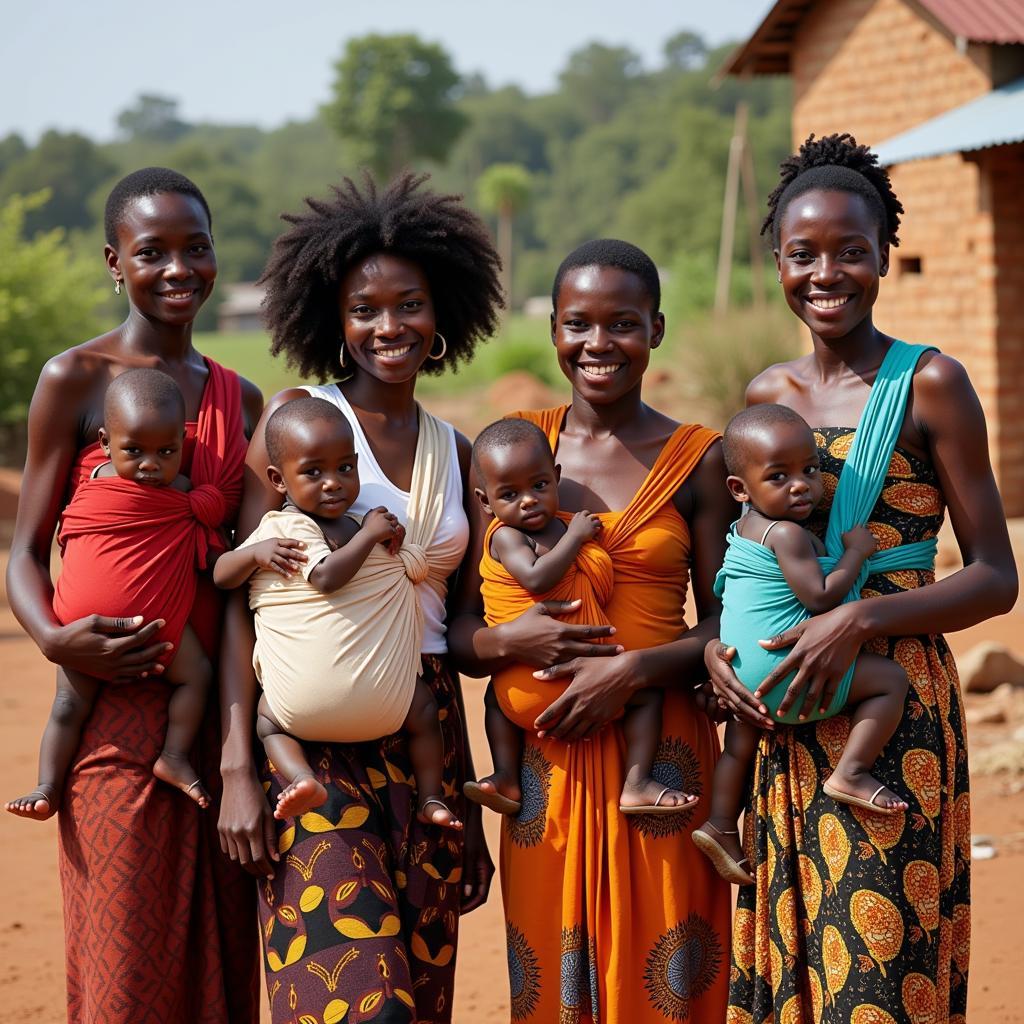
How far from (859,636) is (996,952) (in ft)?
8.52

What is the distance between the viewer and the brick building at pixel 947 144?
36.8 ft

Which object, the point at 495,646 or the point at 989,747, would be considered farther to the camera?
the point at 989,747

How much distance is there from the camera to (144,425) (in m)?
2.82

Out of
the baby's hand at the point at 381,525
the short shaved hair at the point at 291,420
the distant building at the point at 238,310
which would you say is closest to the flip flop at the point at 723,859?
the baby's hand at the point at 381,525

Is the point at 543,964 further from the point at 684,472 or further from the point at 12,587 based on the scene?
the point at 12,587

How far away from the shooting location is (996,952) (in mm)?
4715

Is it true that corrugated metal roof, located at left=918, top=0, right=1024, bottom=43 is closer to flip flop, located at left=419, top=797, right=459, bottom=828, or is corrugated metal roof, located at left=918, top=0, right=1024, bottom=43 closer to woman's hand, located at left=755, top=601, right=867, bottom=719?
woman's hand, located at left=755, top=601, right=867, bottom=719

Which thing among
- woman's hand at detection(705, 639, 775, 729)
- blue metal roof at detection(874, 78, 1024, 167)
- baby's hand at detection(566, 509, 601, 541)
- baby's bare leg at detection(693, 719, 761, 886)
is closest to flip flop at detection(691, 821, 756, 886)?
baby's bare leg at detection(693, 719, 761, 886)

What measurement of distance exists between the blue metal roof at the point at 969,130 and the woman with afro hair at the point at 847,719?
7740mm

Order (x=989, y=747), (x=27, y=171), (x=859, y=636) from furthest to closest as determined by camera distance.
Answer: (x=27, y=171), (x=989, y=747), (x=859, y=636)

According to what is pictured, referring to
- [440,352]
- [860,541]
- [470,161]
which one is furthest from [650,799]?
[470,161]

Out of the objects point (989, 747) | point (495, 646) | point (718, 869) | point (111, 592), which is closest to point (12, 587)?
point (111, 592)

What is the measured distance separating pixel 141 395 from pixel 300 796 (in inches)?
34.0

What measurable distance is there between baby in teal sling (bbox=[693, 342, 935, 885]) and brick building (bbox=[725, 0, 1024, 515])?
8.01m
